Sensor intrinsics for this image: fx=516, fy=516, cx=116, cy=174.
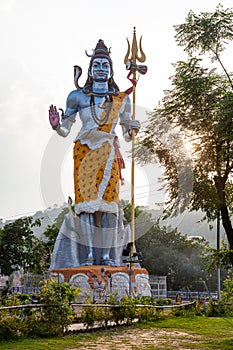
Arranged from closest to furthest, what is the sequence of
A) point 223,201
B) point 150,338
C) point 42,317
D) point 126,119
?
point 42,317
point 150,338
point 223,201
point 126,119

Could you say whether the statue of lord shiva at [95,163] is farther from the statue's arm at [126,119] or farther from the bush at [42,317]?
the bush at [42,317]

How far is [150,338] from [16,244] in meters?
12.4

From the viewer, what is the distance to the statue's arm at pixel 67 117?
18859 millimetres

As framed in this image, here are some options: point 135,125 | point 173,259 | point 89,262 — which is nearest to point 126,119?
point 135,125

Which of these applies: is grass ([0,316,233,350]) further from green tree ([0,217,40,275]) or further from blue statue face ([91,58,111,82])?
green tree ([0,217,40,275])

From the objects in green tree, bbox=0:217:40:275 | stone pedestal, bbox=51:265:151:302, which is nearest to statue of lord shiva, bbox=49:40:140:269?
stone pedestal, bbox=51:265:151:302

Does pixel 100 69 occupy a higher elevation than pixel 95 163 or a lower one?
higher

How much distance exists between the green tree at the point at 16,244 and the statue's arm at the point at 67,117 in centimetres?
401

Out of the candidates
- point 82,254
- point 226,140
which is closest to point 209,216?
point 226,140

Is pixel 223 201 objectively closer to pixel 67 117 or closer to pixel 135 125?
pixel 135 125

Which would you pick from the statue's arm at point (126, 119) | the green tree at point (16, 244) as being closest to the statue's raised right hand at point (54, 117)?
the statue's arm at point (126, 119)

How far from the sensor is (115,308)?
10.8 meters

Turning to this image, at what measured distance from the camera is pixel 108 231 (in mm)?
18359

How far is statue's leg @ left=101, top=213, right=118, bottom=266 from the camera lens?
59.7 feet
